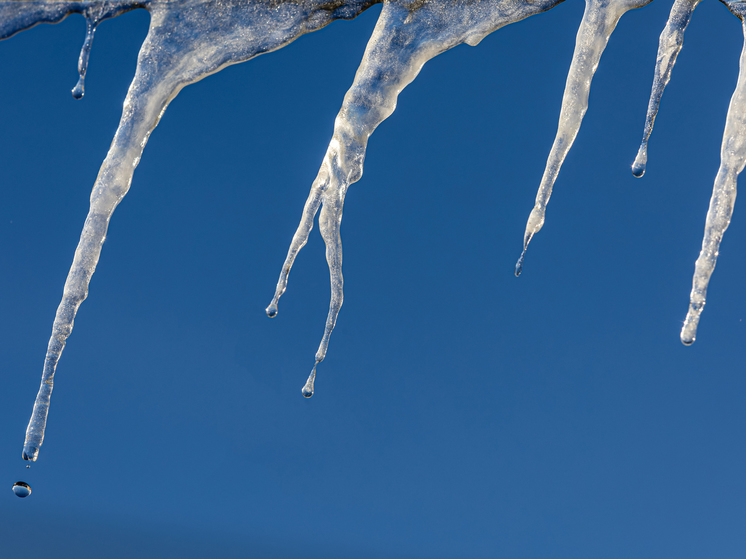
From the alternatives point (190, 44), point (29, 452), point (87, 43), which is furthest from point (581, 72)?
point (29, 452)

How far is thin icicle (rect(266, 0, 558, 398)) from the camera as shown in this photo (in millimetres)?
679

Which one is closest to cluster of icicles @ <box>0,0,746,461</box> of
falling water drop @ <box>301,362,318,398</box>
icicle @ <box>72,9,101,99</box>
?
icicle @ <box>72,9,101,99</box>

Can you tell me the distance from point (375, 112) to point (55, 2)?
14.4 inches

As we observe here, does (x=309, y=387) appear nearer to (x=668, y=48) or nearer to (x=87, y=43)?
(x=87, y=43)

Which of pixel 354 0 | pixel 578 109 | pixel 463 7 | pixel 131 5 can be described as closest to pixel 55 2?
pixel 131 5

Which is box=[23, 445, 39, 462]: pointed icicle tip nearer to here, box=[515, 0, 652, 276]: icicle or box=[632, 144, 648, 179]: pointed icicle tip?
box=[515, 0, 652, 276]: icicle

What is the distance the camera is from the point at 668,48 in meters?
0.71

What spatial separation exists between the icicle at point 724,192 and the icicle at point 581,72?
127mm

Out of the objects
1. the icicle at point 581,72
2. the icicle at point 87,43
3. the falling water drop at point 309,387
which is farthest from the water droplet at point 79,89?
the icicle at point 581,72

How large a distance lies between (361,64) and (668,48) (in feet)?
1.16

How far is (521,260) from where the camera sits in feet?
2.67

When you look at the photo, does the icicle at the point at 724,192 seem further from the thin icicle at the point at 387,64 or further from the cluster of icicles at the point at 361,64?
the thin icicle at the point at 387,64

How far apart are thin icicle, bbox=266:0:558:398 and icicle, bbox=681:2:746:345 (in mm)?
248

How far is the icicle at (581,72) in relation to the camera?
0.70m
